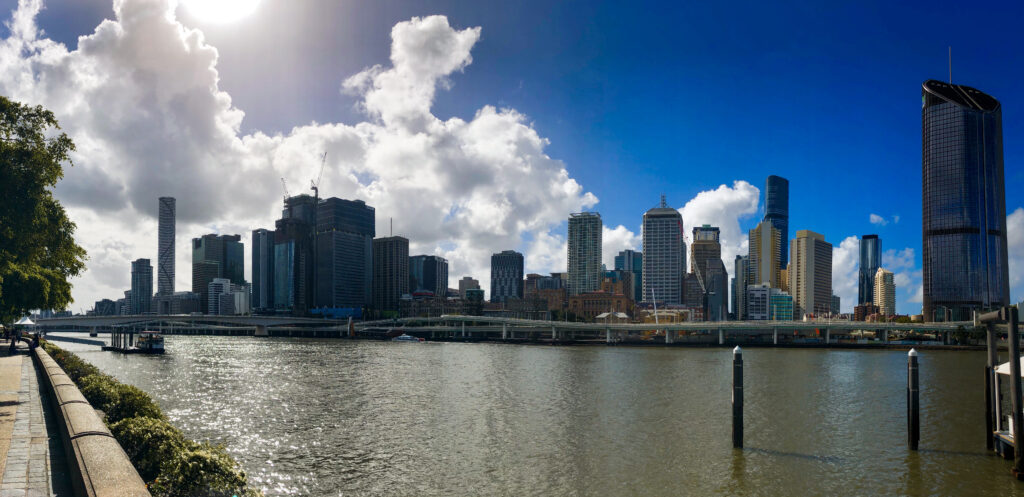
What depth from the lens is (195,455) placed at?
17.3 m

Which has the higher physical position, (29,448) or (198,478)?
(29,448)

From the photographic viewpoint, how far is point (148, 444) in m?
18.9

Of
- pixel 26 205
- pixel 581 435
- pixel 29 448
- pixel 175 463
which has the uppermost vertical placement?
pixel 26 205

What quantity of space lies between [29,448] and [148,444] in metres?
3.62

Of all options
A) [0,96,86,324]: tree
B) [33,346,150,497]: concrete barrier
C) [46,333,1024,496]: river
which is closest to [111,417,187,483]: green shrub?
[33,346,150,497]: concrete barrier

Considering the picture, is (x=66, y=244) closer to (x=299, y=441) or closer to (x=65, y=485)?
(x=299, y=441)

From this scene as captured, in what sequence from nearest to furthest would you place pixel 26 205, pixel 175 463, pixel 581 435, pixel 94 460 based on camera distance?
1. pixel 94 460
2. pixel 175 463
3. pixel 26 205
4. pixel 581 435

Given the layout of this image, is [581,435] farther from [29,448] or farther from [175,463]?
[29,448]

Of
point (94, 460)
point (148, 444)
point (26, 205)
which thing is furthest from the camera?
point (26, 205)

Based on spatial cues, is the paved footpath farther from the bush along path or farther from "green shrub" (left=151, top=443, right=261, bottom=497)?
"green shrub" (left=151, top=443, right=261, bottom=497)

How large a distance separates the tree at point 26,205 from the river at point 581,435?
11848 mm

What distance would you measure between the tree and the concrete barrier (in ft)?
49.5

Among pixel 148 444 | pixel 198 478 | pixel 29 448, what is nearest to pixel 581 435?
pixel 148 444

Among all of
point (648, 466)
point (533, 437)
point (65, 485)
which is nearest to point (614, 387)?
point (533, 437)
